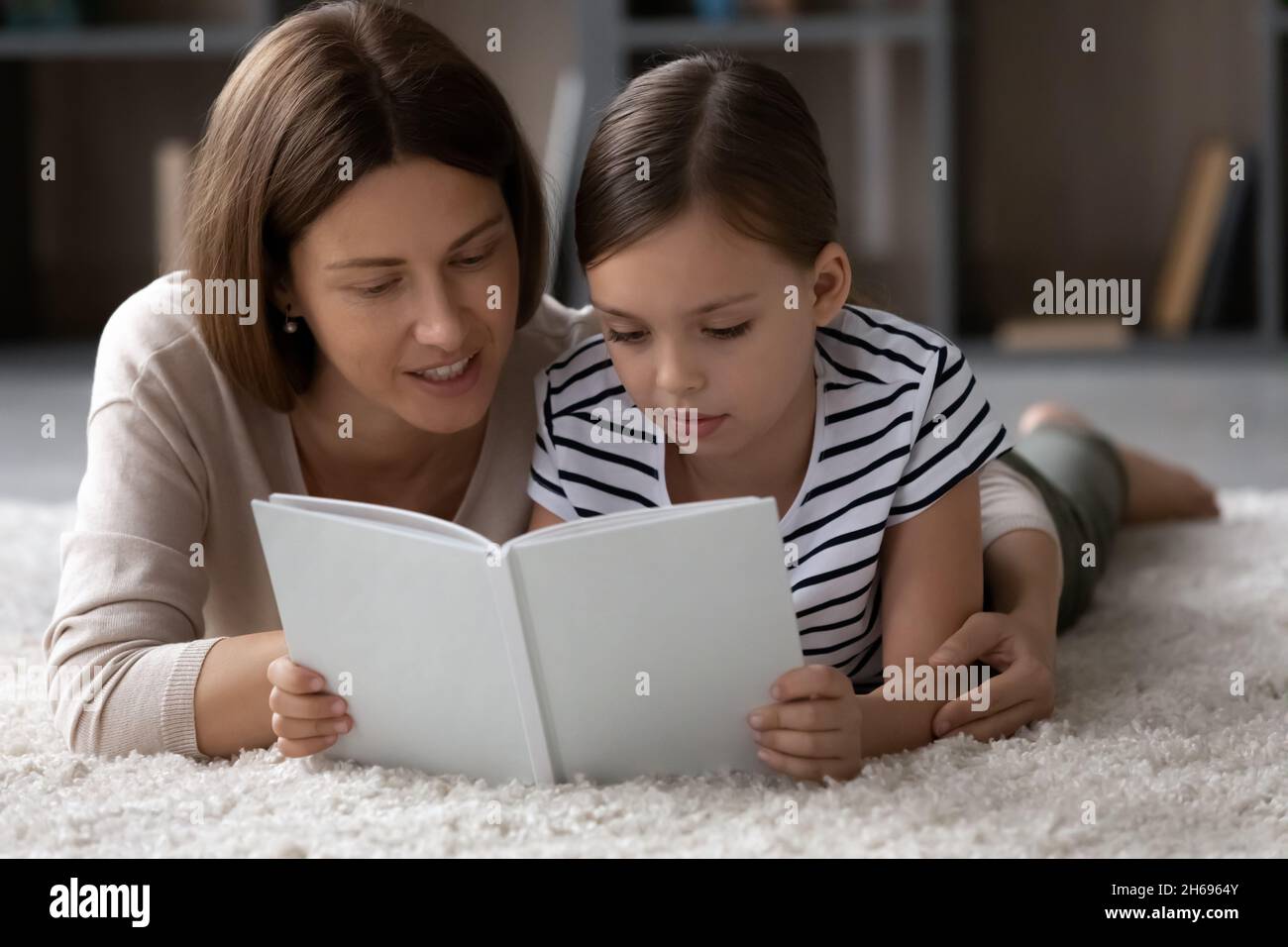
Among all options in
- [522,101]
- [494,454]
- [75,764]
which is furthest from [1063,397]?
[75,764]

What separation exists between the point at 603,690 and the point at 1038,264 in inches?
118

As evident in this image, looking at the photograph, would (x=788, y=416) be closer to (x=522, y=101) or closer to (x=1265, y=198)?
(x=1265, y=198)

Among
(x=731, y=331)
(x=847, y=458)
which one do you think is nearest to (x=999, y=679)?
(x=847, y=458)

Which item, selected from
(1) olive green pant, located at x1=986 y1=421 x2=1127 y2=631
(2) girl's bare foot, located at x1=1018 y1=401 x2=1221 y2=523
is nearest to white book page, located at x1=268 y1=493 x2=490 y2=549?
(1) olive green pant, located at x1=986 y1=421 x2=1127 y2=631

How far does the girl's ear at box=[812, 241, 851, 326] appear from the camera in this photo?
120 centimetres

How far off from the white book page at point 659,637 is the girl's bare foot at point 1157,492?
1.09 m

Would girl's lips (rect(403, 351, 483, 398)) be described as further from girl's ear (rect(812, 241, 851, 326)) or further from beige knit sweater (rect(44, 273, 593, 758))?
girl's ear (rect(812, 241, 851, 326))

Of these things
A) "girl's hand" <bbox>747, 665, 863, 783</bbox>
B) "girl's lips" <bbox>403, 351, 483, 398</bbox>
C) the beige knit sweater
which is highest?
"girl's lips" <bbox>403, 351, 483, 398</bbox>

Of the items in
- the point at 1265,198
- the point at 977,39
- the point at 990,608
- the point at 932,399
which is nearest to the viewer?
the point at 932,399

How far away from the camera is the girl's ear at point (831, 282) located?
3.94 feet

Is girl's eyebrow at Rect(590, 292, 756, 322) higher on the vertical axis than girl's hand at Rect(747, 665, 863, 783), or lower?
higher

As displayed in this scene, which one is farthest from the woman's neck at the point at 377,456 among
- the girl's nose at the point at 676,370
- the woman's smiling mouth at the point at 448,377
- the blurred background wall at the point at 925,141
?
the blurred background wall at the point at 925,141

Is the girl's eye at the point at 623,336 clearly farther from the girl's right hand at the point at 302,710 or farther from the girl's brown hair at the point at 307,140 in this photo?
the girl's right hand at the point at 302,710

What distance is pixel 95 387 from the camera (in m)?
1.31
